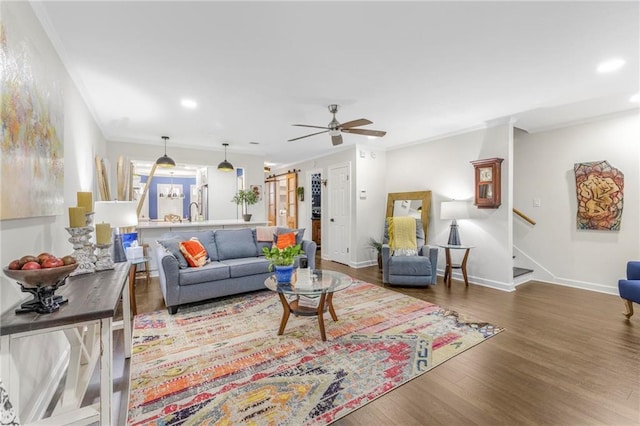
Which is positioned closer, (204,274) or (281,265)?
(281,265)

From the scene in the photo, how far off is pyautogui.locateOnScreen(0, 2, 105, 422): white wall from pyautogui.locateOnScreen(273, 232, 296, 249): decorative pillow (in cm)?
241

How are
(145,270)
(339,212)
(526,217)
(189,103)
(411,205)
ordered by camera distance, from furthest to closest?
(339,212) < (411,205) < (145,270) < (526,217) < (189,103)

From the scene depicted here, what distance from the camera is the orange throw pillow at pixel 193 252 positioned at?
3.46 meters

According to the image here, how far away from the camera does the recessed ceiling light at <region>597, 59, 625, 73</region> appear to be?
2383 millimetres

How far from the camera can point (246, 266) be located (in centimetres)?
366

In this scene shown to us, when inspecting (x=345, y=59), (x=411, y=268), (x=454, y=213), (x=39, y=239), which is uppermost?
(x=345, y=59)

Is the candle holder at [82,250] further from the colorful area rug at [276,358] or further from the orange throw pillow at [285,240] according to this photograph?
the orange throw pillow at [285,240]

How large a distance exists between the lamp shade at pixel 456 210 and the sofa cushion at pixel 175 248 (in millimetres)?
3800

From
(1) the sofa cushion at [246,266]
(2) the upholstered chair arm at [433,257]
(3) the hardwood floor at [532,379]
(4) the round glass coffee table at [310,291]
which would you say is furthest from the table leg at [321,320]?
(2) the upholstered chair arm at [433,257]

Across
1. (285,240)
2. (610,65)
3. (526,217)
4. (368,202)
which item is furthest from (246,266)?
(526,217)

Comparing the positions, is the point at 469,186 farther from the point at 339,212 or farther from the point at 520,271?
the point at 339,212

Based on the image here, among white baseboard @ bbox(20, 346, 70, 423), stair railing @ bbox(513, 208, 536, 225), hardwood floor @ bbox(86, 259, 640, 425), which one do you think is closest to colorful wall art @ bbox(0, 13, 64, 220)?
white baseboard @ bbox(20, 346, 70, 423)

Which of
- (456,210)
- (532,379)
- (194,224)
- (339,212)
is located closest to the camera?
(532,379)

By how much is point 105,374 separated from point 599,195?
221 inches
